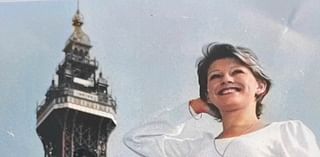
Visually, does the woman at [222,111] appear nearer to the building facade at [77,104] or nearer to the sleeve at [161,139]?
the sleeve at [161,139]

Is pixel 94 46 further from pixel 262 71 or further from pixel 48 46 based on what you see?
pixel 262 71

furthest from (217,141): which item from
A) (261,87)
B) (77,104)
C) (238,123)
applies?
(77,104)

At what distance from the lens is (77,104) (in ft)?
13.7

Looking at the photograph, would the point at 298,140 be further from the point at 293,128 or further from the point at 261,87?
the point at 261,87

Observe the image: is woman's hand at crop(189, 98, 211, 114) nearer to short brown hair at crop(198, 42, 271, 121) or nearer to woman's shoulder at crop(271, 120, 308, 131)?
short brown hair at crop(198, 42, 271, 121)

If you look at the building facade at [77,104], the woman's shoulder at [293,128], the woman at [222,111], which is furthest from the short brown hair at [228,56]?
the building facade at [77,104]

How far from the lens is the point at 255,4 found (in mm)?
4172

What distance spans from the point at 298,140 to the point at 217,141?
0.28 m

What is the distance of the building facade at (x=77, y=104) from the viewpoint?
13.4 feet

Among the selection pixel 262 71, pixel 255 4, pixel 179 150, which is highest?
pixel 255 4

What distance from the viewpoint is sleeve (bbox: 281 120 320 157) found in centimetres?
386

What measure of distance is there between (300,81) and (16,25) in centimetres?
106

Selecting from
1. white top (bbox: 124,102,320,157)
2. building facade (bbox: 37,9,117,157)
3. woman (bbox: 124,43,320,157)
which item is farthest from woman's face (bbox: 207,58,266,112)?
building facade (bbox: 37,9,117,157)

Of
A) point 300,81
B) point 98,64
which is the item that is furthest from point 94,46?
point 300,81
